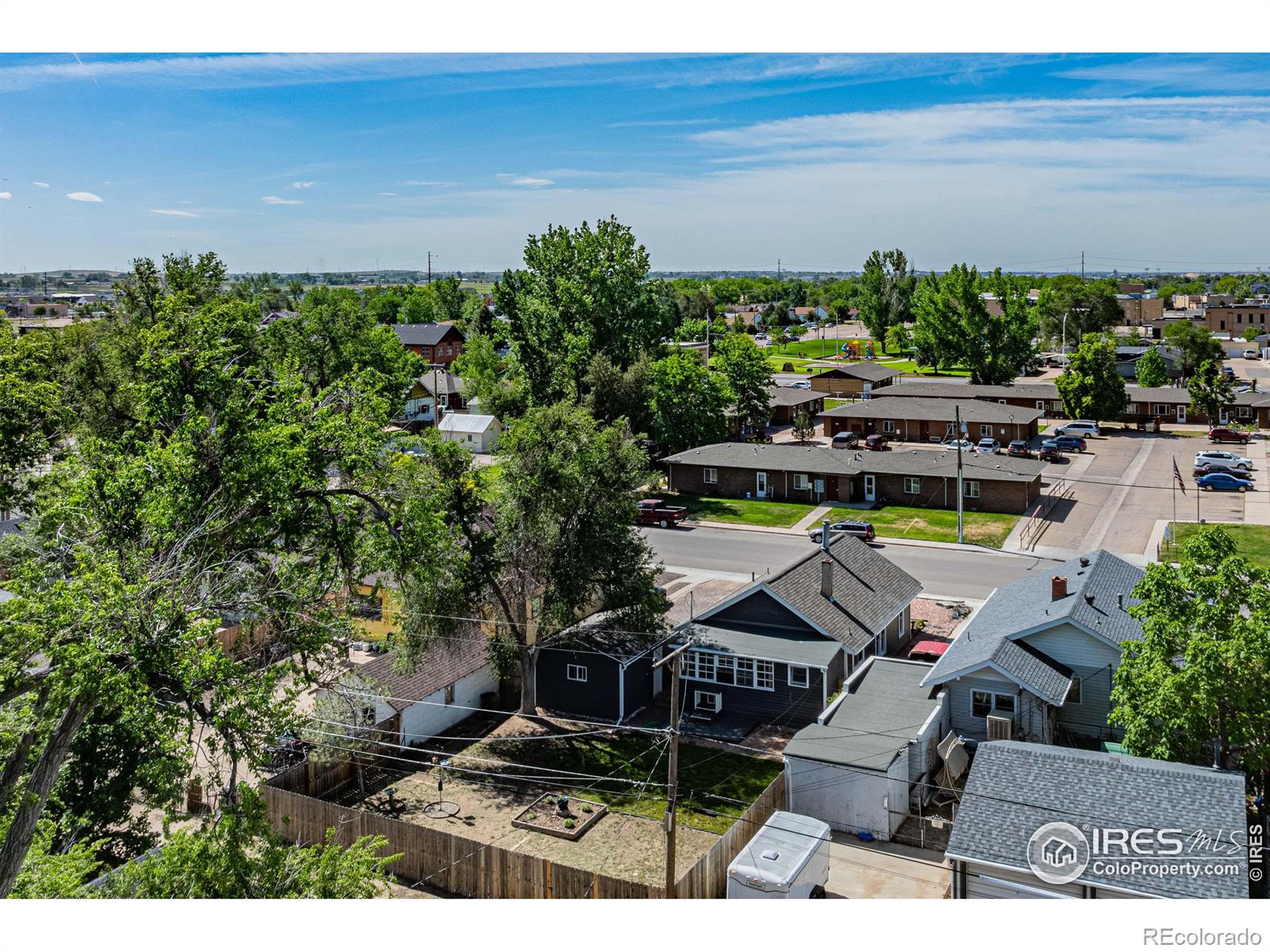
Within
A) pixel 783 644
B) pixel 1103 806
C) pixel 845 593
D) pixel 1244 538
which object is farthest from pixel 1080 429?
pixel 1103 806

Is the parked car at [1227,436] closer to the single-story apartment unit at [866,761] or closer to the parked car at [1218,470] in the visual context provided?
the parked car at [1218,470]

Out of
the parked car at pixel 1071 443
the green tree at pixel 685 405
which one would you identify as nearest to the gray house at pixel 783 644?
the green tree at pixel 685 405

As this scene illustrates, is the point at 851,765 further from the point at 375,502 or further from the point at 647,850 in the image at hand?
the point at 375,502

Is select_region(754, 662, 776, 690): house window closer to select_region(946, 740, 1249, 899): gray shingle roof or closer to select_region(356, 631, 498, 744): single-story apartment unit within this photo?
select_region(356, 631, 498, 744): single-story apartment unit

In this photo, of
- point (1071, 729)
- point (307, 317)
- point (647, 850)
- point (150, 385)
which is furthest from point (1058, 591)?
point (307, 317)

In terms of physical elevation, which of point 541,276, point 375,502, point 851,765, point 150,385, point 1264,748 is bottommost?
point 851,765

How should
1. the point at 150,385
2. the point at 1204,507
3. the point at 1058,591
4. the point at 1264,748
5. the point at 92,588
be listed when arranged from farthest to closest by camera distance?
the point at 1204,507 < the point at 1058,591 < the point at 150,385 < the point at 1264,748 < the point at 92,588

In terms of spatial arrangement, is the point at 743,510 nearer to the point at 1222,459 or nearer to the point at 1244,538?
the point at 1244,538
